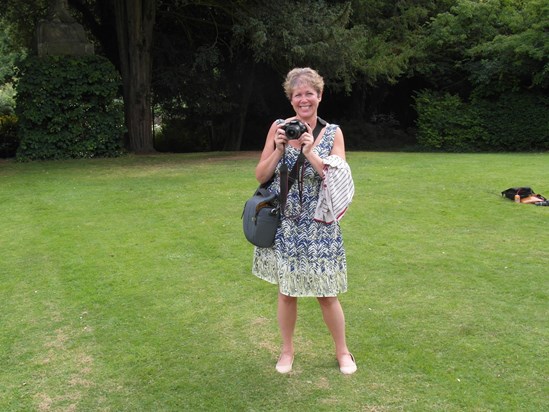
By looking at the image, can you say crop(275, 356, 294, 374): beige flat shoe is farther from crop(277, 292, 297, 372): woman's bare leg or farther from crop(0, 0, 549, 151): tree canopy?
crop(0, 0, 549, 151): tree canopy

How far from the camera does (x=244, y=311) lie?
4.96 metres

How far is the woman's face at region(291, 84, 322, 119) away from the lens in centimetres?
359

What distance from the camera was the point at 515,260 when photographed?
6223 mm

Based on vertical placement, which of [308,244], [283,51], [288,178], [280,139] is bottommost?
[308,244]

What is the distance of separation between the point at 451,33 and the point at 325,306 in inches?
752

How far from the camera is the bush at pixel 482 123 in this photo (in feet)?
65.6

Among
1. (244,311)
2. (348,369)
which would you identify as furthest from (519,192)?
(348,369)

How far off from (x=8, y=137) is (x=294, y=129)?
630 inches

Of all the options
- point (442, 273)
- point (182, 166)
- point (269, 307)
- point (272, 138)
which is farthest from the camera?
point (182, 166)

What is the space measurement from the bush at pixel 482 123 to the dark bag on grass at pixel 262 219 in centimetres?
1821

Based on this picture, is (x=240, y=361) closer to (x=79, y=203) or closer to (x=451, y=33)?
(x=79, y=203)

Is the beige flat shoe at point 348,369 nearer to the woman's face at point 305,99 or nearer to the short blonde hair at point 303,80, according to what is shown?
the woman's face at point 305,99

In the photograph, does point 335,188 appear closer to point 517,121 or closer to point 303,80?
point 303,80

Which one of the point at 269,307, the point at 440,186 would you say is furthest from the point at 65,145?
the point at 269,307
